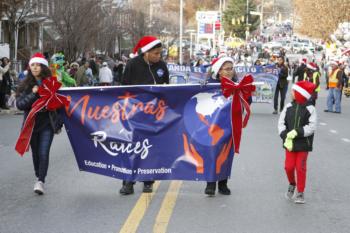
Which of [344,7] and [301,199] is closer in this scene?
[301,199]

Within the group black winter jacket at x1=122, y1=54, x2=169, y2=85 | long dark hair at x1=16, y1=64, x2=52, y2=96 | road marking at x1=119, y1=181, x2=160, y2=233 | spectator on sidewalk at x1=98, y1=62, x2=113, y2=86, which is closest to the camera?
road marking at x1=119, y1=181, x2=160, y2=233

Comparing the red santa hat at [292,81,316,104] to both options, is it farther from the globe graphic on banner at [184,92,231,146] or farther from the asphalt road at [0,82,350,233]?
the asphalt road at [0,82,350,233]

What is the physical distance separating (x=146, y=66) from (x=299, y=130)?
2057 millimetres

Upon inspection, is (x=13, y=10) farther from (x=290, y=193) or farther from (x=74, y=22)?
(x=290, y=193)

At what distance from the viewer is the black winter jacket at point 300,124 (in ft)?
28.9

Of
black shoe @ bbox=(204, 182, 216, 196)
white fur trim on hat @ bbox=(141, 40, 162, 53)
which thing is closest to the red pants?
black shoe @ bbox=(204, 182, 216, 196)

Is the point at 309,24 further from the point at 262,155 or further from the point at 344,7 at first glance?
the point at 262,155

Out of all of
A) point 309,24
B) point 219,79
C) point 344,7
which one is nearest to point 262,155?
point 219,79

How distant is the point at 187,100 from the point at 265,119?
42.6 feet

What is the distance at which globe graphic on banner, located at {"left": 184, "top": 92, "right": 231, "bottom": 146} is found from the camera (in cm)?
906

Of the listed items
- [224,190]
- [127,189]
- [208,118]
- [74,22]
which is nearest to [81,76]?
[74,22]

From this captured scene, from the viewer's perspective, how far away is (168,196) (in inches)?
364

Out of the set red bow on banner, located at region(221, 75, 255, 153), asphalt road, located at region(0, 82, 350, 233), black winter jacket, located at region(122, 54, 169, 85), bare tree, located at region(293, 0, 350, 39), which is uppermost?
Answer: bare tree, located at region(293, 0, 350, 39)

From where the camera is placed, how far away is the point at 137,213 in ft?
27.0
